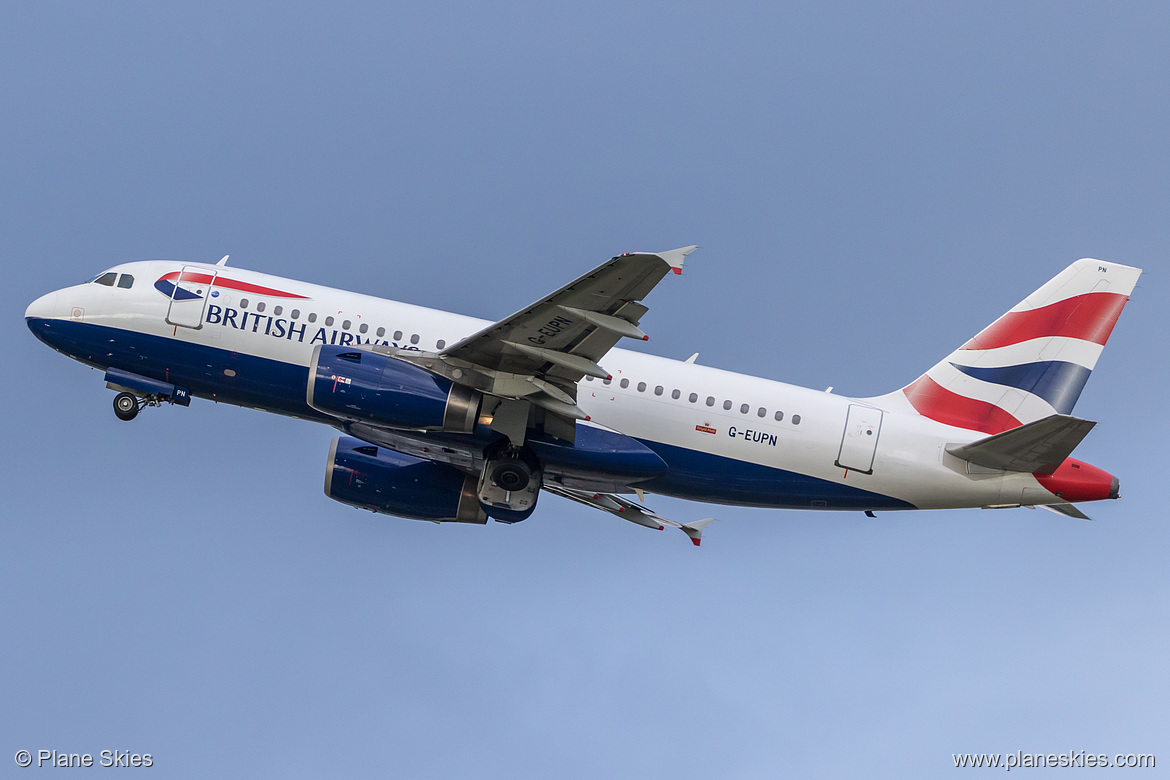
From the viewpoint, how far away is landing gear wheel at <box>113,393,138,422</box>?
33625 millimetres

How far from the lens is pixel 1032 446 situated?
1192 inches

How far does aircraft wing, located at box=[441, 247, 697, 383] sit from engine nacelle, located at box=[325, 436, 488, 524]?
5.73m

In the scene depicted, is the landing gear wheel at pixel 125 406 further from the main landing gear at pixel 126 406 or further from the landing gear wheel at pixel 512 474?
the landing gear wheel at pixel 512 474

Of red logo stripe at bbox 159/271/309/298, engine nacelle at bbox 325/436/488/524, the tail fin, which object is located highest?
the tail fin

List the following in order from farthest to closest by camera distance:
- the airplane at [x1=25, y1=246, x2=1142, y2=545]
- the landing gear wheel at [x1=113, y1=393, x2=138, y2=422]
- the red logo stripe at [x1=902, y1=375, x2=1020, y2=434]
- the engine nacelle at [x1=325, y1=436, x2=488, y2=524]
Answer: the engine nacelle at [x1=325, y1=436, x2=488, y2=524] → the landing gear wheel at [x1=113, y1=393, x2=138, y2=422] → the red logo stripe at [x1=902, y1=375, x2=1020, y2=434] → the airplane at [x1=25, y1=246, x2=1142, y2=545]

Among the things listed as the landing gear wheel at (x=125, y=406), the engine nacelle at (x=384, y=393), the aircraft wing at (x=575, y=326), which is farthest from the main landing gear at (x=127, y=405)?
the aircraft wing at (x=575, y=326)

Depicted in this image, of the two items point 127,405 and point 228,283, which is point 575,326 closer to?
point 228,283

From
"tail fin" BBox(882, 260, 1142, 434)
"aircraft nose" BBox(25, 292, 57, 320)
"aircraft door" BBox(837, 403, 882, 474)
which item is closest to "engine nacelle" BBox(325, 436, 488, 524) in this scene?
"aircraft nose" BBox(25, 292, 57, 320)

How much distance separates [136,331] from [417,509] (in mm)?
9001

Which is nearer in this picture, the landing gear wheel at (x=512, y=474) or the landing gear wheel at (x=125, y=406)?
the landing gear wheel at (x=512, y=474)

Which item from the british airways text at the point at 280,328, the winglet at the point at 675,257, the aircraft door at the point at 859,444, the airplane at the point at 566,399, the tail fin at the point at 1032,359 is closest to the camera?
the winglet at the point at 675,257

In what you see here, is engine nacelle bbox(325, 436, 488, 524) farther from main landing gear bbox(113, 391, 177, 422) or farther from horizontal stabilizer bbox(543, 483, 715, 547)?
main landing gear bbox(113, 391, 177, 422)

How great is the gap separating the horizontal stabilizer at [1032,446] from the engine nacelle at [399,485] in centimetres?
1340

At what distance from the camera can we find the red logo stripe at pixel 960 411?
1303 inches
